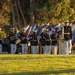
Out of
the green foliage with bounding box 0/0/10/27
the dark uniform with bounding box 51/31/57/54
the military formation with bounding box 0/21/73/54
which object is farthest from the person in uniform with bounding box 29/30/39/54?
the green foliage with bounding box 0/0/10/27

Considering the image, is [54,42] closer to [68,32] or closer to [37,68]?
[68,32]

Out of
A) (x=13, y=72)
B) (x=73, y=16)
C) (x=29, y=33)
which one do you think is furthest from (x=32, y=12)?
(x=13, y=72)

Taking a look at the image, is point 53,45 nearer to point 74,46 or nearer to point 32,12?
point 74,46

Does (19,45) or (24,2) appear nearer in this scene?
(19,45)

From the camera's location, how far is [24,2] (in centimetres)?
3878

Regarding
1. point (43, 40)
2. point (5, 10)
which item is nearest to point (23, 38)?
point (43, 40)

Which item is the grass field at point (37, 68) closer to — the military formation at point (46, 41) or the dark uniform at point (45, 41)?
the military formation at point (46, 41)

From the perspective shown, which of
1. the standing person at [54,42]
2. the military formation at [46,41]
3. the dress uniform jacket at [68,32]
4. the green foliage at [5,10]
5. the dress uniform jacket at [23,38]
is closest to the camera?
the dress uniform jacket at [68,32]

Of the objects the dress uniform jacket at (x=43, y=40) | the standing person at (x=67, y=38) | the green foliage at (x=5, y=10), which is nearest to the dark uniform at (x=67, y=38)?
the standing person at (x=67, y=38)

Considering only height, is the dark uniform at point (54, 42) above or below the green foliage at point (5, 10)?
below

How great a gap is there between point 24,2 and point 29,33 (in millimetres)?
14550

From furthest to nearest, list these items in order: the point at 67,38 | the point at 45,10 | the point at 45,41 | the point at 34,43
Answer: the point at 45,10 < the point at 34,43 < the point at 45,41 < the point at 67,38

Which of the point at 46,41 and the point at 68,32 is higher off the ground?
the point at 68,32

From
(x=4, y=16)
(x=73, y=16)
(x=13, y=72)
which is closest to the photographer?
(x=13, y=72)
